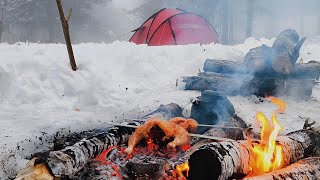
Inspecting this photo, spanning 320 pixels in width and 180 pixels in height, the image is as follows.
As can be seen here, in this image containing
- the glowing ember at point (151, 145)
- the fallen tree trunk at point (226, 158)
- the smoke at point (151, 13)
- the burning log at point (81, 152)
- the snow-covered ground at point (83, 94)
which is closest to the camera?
the fallen tree trunk at point (226, 158)

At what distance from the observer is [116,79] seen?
9.21 metres

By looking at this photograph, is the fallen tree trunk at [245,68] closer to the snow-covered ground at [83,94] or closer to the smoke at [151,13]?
the snow-covered ground at [83,94]

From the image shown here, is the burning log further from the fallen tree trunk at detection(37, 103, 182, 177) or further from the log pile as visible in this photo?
the log pile

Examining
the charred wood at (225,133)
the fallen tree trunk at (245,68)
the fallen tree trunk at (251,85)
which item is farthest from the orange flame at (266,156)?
the fallen tree trunk at (245,68)

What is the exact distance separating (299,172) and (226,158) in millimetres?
972

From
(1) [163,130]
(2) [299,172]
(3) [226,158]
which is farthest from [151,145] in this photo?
(2) [299,172]

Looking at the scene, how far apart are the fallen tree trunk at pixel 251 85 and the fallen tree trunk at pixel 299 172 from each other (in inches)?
175

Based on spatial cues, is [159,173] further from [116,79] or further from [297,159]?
[116,79]

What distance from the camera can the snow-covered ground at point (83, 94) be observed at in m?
5.97

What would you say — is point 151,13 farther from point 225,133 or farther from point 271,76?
point 225,133

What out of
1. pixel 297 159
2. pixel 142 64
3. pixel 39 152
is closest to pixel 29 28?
pixel 142 64

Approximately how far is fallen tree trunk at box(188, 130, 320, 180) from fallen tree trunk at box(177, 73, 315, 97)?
13.4ft

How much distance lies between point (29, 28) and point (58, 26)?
5532 millimetres

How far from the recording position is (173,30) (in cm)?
1603
